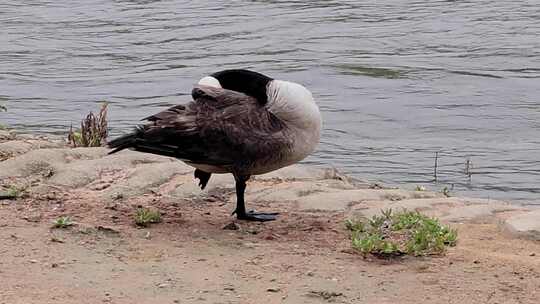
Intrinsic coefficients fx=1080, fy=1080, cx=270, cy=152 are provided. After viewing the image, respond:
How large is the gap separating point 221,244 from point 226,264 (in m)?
0.46

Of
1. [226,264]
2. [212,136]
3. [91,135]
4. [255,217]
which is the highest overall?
[212,136]

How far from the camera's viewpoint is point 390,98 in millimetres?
13570

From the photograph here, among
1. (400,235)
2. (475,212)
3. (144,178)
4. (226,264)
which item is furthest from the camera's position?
(144,178)

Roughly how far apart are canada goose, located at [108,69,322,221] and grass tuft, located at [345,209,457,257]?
2.01ft

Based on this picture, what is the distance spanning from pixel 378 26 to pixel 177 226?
1222cm

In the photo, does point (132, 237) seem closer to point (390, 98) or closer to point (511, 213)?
point (511, 213)

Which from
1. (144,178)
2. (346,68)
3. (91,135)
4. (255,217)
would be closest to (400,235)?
(255,217)

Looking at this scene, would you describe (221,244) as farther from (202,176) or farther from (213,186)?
(213,186)

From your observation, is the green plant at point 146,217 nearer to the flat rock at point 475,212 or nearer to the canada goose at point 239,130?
the canada goose at point 239,130

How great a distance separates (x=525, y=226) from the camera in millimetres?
6387

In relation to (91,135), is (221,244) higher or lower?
higher

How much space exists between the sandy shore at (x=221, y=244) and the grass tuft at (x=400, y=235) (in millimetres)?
70

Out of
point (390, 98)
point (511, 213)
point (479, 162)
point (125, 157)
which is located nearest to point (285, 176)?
point (125, 157)

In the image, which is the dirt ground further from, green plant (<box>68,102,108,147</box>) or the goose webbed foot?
green plant (<box>68,102,108,147</box>)
